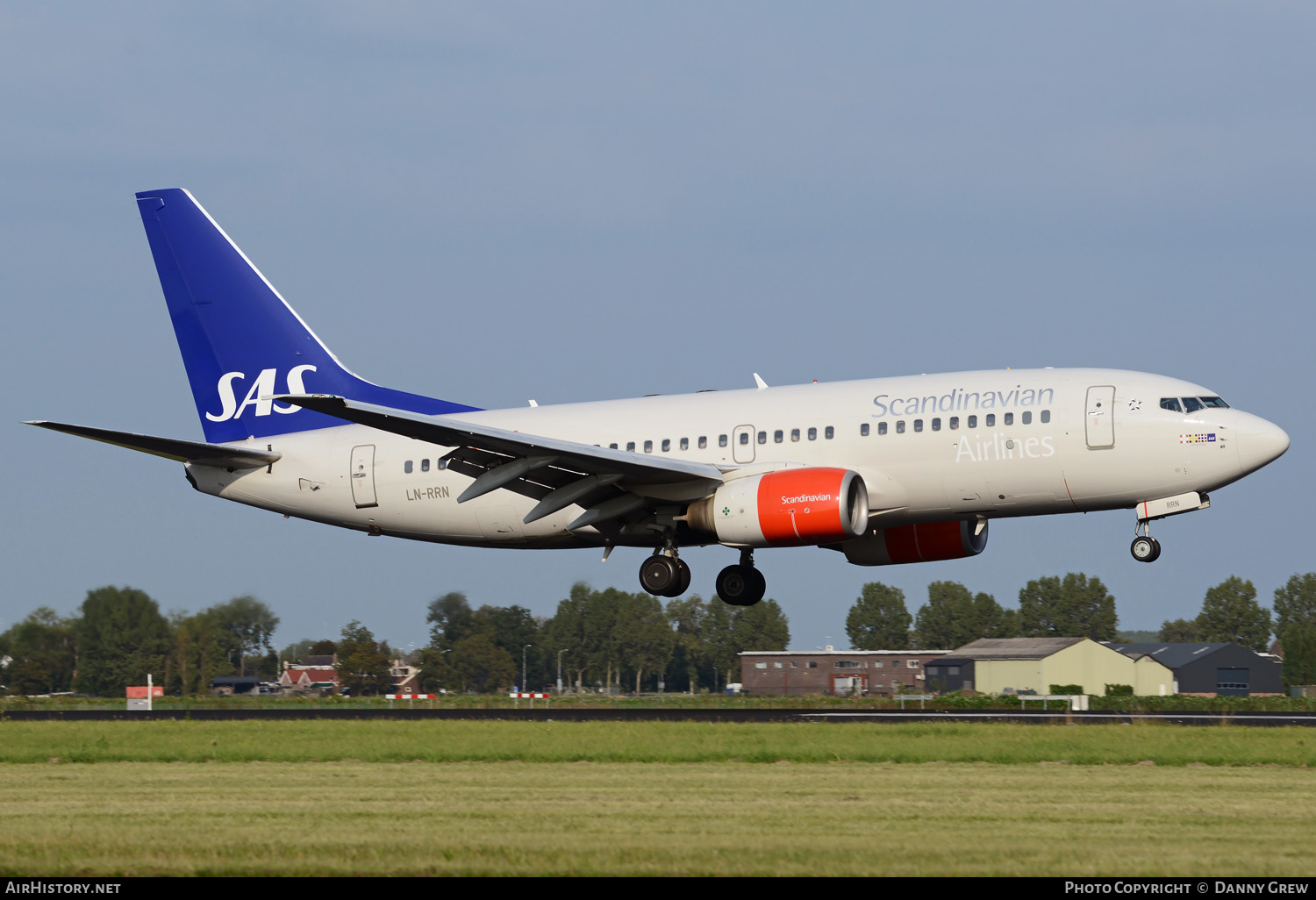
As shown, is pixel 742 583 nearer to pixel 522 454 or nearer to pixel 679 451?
pixel 679 451

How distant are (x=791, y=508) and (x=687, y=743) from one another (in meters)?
7.07

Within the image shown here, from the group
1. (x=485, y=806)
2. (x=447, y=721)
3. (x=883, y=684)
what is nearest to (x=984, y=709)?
(x=447, y=721)

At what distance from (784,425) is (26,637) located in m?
31.1

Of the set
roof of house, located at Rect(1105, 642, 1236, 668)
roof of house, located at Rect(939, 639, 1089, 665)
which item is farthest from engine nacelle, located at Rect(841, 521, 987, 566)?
roof of house, located at Rect(1105, 642, 1236, 668)

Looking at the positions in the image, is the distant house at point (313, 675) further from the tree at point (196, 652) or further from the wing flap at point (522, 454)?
the wing flap at point (522, 454)

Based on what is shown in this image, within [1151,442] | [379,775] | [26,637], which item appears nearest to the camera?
[379,775]

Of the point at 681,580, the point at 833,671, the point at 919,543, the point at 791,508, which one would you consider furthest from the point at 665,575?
the point at 833,671

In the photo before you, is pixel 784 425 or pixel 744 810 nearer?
pixel 744 810

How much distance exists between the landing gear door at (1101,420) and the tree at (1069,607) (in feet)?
273

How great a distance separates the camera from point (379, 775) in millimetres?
21297

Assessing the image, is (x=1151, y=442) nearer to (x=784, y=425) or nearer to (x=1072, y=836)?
(x=784, y=425)

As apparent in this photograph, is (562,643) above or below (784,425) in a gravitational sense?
below

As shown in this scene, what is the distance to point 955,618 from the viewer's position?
365ft

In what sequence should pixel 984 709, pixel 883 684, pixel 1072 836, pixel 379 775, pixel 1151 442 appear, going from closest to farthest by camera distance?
pixel 1072 836 < pixel 379 775 < pixel 1151 442 < pixel 984 709 < pixel 883 684
